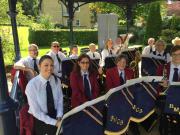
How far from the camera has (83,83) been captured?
638 cm

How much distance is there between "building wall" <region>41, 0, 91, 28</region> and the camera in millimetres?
59594

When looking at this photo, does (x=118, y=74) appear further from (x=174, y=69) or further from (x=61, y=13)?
(x=61, y=13)

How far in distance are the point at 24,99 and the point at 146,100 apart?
2157mm

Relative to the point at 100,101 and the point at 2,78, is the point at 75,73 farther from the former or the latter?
the point at 2,78

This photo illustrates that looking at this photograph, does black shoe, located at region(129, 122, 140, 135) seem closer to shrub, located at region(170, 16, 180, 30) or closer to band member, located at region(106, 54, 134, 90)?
band member, located at region(106, 54, 134, 90)

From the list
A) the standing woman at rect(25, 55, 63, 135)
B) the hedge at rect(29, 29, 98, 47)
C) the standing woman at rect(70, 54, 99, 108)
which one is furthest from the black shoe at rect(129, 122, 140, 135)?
the hedge at rect(29, 29, 98, 47)

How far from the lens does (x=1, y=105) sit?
137 inches

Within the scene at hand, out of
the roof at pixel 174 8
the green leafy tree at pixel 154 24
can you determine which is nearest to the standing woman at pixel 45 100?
the green leafy tree at pixel 154 24

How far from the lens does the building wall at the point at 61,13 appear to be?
196ft

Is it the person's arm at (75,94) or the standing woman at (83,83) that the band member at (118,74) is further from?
the person's arm at (75,94)

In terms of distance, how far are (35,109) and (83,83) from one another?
1.91 meters

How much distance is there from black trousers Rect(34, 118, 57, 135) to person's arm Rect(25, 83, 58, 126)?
3.8 inches

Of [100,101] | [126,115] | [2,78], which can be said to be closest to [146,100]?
[126,115]

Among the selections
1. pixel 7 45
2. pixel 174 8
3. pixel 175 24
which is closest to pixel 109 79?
pixel 7 45
